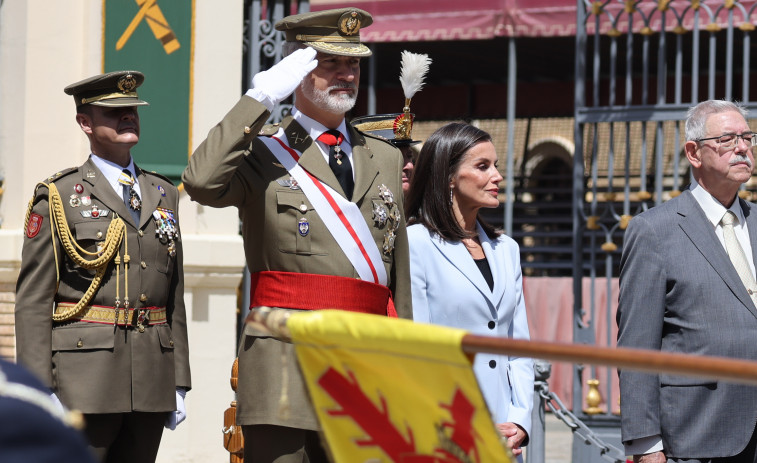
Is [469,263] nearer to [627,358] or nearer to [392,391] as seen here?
[392,391]

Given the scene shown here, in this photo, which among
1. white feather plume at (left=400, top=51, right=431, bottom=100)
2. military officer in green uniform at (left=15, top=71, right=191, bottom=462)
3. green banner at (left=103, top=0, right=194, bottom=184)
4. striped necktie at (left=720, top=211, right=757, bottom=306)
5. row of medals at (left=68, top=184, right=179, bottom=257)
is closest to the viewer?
striped necktie at (left=720, top=211, right=757, bottom=306)

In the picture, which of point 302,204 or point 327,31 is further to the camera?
point 327,31

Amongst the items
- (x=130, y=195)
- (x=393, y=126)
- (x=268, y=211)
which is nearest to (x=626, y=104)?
(x=393, y=126)

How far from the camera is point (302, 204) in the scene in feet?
11.9

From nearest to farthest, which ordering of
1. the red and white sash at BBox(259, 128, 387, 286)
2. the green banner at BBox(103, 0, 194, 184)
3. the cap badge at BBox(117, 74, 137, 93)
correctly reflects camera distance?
1. the red and white sash at BBox(259, 128, 387, 286)
2. the cap badge at BBox(117, 74, 137, 93)
3. the green banner at BBox(103, 0, 194, 184)

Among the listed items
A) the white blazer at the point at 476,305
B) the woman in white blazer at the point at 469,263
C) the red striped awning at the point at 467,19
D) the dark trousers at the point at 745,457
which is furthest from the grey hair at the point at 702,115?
the red striped awning at the point at 467,19

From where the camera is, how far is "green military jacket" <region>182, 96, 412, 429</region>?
3457 millimetres

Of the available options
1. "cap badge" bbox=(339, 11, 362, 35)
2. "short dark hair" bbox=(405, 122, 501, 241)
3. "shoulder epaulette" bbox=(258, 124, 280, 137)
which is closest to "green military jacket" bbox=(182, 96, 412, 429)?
"shoulder epaulette" bbox=(258, 124, 280, 137)

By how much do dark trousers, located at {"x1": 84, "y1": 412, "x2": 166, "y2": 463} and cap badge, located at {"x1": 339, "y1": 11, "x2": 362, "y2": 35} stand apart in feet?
5.40

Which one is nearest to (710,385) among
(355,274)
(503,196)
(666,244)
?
(666,244)

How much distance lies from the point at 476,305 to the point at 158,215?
1322 millimetres

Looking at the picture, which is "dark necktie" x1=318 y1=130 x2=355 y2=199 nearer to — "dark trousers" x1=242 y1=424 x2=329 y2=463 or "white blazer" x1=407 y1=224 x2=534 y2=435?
"white blazer" x1=407 y1=224 x2=534 y2=435

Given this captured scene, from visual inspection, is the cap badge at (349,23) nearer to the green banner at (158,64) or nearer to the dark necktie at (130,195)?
the dark necktie at (130,195)

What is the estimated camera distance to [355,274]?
11.8 ft
